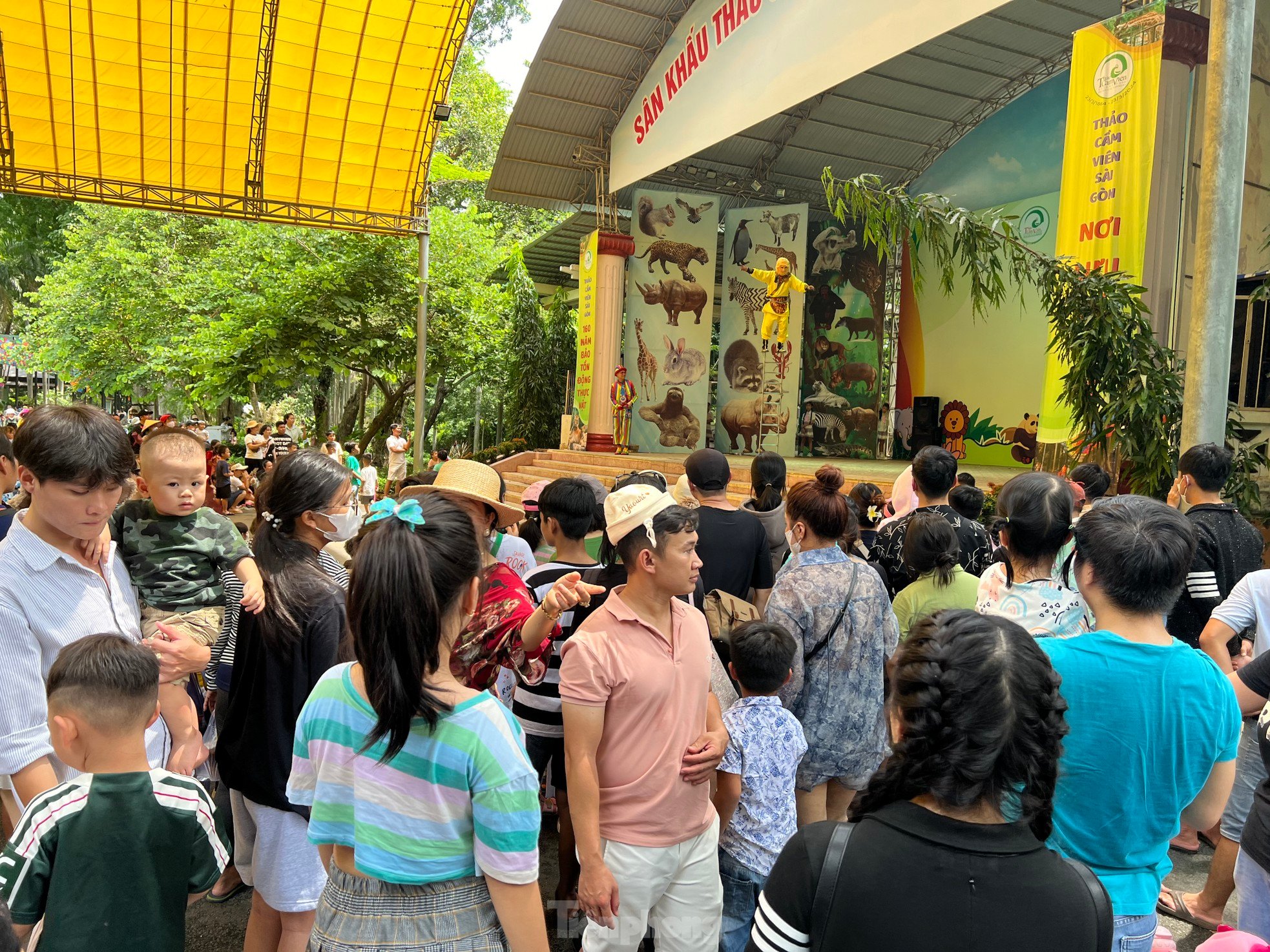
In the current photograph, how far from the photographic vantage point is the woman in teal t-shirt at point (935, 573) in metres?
3.31

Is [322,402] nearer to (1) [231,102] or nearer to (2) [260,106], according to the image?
(1) [231,102]

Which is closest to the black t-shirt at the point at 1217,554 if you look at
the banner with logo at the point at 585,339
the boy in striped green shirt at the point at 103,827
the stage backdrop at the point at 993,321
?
the boy in striped green shirt at the point at 103,827

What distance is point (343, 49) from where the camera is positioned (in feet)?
42.5

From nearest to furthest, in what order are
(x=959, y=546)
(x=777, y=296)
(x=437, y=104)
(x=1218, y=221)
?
(x=959, y=546), (x=1218, y=221), (x=437, y=104), (x=777, y=296)

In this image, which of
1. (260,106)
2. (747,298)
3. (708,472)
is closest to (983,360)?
(747,298)

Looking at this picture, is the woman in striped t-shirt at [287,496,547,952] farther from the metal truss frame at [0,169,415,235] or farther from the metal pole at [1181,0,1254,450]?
the metal truss frame at [0,169,415,235]

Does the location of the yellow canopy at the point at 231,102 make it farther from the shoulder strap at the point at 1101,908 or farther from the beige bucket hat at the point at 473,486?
the shoulder strap at the point at 1101,908

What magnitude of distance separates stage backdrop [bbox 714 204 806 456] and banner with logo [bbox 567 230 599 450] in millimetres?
3205

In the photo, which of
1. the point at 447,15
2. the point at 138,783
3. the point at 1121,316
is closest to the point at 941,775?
the point at 138,783

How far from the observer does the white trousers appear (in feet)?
7.24

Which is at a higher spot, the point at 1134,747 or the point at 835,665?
Result: the point at 1134,747

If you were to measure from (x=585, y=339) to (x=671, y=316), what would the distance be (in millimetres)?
1954

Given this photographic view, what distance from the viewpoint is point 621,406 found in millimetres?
17781

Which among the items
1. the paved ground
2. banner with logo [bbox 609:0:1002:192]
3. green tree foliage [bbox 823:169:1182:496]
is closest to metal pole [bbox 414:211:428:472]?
banner with logo [bbox 609:0:1002:192]
